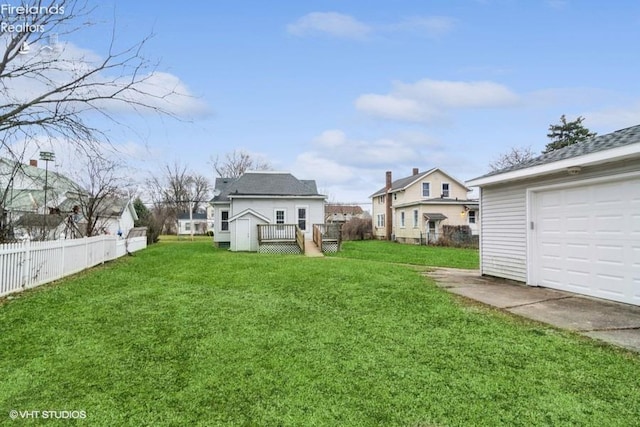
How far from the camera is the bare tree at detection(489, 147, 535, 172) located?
35.2 meters

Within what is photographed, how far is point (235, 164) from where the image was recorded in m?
45.2

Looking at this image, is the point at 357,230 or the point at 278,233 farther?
the point at 357,230

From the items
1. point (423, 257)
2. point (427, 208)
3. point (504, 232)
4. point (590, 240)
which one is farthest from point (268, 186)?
point (590, 240)

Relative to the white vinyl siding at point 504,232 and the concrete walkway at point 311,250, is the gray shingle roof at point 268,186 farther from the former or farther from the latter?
the white vinyl siding at point 504,232

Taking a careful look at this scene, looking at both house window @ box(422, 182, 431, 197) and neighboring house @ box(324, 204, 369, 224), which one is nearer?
house window @ box(422, 182, 431, 197)

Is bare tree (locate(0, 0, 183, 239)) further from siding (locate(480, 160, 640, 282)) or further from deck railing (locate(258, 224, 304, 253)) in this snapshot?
deck railing (locate(258, 224, 304, 253))

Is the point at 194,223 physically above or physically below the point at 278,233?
above

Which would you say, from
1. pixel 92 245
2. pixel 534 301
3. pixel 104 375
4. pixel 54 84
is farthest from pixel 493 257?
pixel 92 245

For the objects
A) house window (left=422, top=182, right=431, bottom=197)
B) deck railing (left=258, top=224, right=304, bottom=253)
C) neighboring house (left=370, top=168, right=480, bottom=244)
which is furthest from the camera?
house window (left=422, top=182, right=431, bottom=197)

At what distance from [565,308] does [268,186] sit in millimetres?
17294

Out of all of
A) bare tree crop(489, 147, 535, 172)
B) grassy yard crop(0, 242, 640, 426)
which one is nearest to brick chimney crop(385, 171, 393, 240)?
bare tree crop(489, 147, 535, 172)

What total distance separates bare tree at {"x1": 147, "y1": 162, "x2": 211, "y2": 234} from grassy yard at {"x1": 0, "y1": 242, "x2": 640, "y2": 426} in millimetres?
41579

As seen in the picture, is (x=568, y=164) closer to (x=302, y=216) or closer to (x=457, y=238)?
(x=302, y=216)

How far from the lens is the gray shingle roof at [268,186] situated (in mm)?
20750
